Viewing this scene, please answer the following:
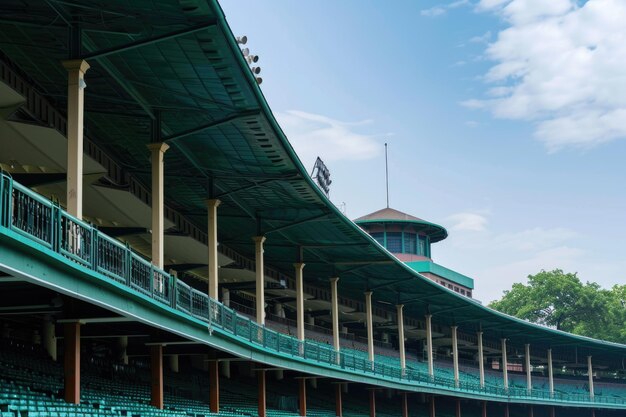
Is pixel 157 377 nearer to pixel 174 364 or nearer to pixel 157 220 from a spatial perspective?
pixel 157 220

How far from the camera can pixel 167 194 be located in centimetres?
4441

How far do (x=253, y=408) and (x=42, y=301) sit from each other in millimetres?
24891

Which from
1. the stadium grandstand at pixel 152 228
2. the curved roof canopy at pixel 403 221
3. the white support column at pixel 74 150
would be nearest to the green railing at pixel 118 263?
the stadium grandstand at pixel 152 228

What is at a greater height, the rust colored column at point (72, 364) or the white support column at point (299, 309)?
the white support column at point (299, 309)

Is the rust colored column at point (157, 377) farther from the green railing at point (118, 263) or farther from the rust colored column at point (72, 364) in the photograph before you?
the rust colored column at point (72, 364)

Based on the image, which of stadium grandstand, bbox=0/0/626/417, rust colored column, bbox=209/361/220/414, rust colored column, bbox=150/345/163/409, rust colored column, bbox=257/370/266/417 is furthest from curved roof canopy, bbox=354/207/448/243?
rust colored column, bbox=150/345/163/409

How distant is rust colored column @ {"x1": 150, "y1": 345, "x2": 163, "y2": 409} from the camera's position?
1302 inches

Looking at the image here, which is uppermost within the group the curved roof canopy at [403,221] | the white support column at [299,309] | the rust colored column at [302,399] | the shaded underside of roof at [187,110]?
the curved roof canopy at [403,221]

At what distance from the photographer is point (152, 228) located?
32844 millimetres

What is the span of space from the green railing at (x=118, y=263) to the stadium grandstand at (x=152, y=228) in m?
0.07

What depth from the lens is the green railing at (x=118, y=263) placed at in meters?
19.0

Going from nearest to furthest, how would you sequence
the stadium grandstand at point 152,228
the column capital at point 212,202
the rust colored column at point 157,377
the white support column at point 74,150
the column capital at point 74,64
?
the stadium grandstand at point 152,228 → the white support column at point 74,150 → the column capital at point 74,64 → the rust colored column at point 157,377 → the column capital at point 212,202

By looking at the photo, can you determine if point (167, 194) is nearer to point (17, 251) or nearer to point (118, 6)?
point (118, 6)

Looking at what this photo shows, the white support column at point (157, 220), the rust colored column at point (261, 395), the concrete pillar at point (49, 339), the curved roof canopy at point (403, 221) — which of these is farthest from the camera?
the curved roof canopy at point (403, 221)
